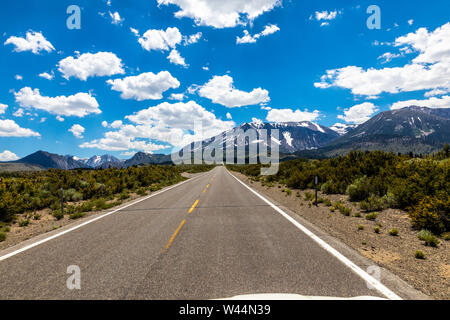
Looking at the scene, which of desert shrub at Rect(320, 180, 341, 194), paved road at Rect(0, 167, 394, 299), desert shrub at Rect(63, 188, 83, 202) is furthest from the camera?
desert shrub at Rect(63, 188, 83, 202)

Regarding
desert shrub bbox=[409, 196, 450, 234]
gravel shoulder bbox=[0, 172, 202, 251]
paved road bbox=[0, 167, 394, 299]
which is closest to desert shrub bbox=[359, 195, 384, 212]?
desert shrub bbox=[409, 196, 450, 234]

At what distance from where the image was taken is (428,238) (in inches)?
223

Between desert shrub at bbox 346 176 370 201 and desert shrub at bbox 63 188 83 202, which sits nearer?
desert shrub at bbox 346 176 370 201

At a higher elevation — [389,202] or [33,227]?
[389,202]

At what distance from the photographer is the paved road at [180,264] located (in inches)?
138

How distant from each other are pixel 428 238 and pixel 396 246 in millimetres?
854

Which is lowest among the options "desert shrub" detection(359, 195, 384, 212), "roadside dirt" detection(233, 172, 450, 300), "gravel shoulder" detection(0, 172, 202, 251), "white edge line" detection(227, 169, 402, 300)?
"gravel shoulder" detection(0, 172, 202, 251)

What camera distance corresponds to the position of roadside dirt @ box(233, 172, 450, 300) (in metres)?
3.97

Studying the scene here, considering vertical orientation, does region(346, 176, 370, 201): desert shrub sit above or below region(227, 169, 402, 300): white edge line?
above

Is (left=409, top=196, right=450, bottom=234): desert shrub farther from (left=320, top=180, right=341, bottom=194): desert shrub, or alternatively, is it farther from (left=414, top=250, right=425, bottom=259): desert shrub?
(left=320, top=180, right=341, bottom=194): desert shrub

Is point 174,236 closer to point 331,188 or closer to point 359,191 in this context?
point 359,191

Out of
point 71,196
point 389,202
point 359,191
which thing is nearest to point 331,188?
point 359,191

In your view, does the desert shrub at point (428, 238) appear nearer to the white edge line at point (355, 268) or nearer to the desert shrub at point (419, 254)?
the desert shrub at point (419, 254)

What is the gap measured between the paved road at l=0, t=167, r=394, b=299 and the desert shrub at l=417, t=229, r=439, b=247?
285 centimetres
